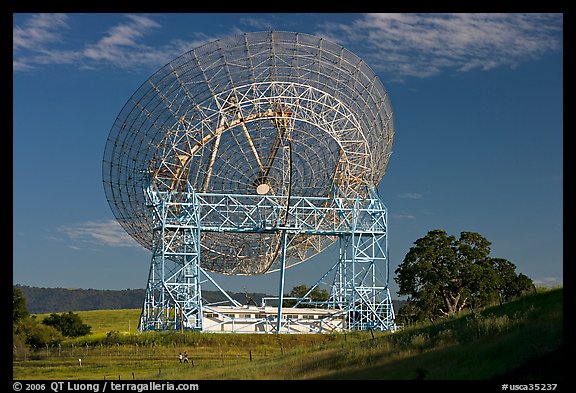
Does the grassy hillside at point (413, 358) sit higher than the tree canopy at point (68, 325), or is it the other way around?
the tree canopy at point (68, 325)

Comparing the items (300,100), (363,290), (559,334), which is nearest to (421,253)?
(363,290)

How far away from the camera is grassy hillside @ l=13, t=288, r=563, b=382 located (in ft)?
78.4

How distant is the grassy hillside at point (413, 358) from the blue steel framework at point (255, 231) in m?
8.60

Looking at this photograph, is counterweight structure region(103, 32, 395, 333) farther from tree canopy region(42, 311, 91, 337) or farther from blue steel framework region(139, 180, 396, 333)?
tree canopy region(42, 311, 91, 337)

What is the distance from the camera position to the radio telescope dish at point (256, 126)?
195 ft

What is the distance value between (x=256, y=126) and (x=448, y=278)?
2271 centimetres

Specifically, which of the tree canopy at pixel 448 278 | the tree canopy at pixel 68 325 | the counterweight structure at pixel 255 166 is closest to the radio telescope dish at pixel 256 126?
the counterweight structure at pixel 255 166

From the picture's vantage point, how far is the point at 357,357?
1262 inches

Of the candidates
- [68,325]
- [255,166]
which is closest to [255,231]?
[255,166]

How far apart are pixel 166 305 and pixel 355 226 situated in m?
15.2

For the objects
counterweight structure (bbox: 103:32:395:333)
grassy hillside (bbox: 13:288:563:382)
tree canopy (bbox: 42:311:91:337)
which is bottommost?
grassy hillside (bbox: 13:288:563:382)

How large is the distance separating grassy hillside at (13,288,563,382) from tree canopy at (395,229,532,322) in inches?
939

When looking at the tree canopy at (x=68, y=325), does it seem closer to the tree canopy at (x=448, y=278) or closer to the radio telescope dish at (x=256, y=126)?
the radio telescope dish at (x=256, y=126)

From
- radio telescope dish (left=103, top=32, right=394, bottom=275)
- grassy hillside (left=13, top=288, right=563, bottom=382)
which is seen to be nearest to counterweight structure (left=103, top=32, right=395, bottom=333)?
radio telescope dish (left=103, top=32, right=394, bottom=275)
